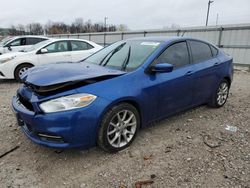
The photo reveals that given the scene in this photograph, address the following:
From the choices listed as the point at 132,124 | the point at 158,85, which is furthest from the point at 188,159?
the point at 158,85

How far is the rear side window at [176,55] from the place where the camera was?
3650 mm

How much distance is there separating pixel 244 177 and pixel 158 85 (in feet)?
5.13

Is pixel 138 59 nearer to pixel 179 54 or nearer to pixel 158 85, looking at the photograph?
pixel 158 85

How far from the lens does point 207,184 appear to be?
259 cm

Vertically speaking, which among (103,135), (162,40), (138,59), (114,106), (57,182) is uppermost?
(162,40)

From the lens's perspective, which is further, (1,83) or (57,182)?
(1,83)

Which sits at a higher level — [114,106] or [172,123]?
[114,106]

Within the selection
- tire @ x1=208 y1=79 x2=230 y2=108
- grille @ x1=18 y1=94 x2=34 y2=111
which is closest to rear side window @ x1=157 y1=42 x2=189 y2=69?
tire @ x1=208 y1=79 x2=230 y2=108

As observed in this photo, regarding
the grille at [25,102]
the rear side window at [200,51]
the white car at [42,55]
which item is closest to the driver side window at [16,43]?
the white car at [42,55]

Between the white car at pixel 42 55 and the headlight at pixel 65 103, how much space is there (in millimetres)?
5248

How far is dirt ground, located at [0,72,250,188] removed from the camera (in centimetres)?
264

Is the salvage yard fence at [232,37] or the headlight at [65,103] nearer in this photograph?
the headlight at [65,103]

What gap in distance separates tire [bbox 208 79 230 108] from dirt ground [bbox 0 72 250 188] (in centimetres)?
72

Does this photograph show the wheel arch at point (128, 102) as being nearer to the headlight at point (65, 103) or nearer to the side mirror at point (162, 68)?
the headlight at point (65, 103)
